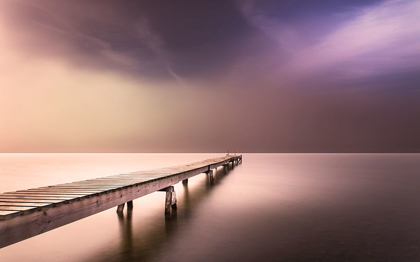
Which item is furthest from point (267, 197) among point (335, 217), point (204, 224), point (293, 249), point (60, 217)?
point (60, 217)

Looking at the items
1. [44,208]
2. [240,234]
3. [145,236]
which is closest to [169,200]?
[145,236]

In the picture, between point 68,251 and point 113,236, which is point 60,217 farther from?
point 113,236

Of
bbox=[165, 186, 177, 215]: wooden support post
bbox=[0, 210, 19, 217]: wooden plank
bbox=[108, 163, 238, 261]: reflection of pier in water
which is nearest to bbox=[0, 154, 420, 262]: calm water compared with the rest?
bbox=[108, 163, 238, 261]: reflection of pier in water

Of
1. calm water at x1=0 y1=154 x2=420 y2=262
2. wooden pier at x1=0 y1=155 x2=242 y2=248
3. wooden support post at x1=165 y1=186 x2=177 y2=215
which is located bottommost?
calm water at x1=0 y1=154 x2=420 y2=262

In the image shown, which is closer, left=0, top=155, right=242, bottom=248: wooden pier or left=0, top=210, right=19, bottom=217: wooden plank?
left=0, top=210, right=19, bottom=217: wooden plank

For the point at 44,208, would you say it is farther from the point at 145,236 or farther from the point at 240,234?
the point at 240,234

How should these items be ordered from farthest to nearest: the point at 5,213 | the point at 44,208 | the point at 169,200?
the point at 169,200 < the point at 44,208 < the point at 5,213

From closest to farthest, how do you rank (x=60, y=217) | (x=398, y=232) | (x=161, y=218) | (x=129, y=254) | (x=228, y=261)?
(x=60, y=217) < (x=228, y=261) < (x=129, y=254) < (x=398, y=232) < (x=161, y=218)

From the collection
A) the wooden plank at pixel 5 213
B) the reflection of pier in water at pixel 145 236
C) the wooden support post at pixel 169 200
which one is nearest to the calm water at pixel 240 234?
the reflection of pier in water at pixel 145 236

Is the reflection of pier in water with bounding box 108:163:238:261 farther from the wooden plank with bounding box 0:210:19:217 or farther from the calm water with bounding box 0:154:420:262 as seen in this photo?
the wooden plank with bounding box 0:210:19:217

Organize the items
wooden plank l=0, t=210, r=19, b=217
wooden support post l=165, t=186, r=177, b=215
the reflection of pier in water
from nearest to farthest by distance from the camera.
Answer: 1. wooden plank l=0, t=210, r=19, b=217
2. the reflection of pier in water
3. wooden support post l=165, t=186, r=177, b=215

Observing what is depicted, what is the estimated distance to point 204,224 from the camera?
8.34 metres

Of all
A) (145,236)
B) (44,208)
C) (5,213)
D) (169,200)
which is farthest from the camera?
(169,200)

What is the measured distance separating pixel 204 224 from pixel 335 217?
13.3ft
